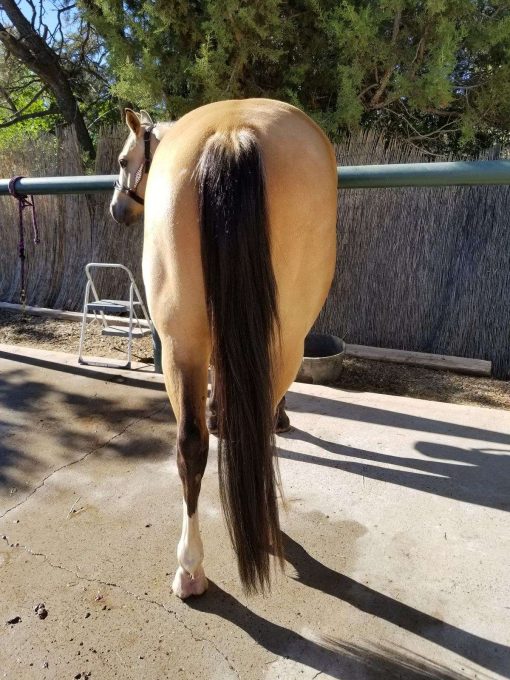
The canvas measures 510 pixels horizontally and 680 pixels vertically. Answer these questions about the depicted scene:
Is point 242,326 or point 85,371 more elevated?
point 242,326

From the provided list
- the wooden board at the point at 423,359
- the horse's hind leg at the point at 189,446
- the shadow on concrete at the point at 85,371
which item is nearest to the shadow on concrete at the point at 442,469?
the horse's hind leg at the point at 189,446

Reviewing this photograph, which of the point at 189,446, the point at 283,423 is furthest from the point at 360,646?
the point at 283,423

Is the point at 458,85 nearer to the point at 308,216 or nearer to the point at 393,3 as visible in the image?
the point at 393,3

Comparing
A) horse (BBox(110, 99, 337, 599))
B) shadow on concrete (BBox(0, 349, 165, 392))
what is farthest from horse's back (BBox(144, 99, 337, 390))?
shadow on concrete (BBox(0, 349, 165, 392))

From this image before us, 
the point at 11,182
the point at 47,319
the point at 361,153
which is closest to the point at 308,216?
the point at 11,182

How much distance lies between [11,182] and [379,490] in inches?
126

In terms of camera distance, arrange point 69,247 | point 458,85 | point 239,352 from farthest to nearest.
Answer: point 69,247, point 458,85, point 239,352

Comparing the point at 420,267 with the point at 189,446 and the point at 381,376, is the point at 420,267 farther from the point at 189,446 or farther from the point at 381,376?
the point at 189,446

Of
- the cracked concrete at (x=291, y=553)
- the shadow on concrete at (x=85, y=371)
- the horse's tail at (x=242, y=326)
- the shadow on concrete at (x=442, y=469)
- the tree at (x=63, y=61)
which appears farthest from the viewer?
the tree at (x=63, y=61)

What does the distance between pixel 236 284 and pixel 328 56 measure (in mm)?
4434

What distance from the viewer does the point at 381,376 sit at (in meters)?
4.18

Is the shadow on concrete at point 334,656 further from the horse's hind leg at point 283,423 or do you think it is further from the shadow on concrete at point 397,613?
the horse's hind leg at point 283,423

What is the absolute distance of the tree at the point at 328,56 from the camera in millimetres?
4223

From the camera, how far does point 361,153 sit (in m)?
4.64
